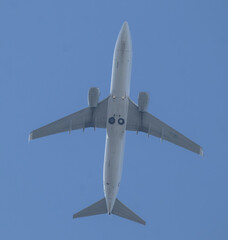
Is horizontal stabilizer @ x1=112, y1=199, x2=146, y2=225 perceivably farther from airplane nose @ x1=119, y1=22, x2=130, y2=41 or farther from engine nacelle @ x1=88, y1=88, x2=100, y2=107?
airplane nose @ x1=119, y1=22, x2=130, y2=41

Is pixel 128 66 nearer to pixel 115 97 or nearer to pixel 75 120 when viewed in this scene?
pixel 115 97

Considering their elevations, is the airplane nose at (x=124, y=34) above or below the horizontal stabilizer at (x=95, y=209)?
above

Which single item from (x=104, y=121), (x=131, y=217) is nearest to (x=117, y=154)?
(x=104, y=121)

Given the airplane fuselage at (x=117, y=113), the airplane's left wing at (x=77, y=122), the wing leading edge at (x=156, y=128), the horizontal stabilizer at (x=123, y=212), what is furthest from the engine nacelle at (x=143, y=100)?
the horizontal stabilizer at (x=123, y=212)

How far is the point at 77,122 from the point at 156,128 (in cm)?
1003

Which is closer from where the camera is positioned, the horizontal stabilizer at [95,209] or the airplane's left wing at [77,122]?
the horizontal stabilizer at [95,209]

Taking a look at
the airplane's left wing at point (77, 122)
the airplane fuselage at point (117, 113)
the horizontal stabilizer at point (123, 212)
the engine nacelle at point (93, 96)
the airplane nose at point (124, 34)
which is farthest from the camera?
the airplane's left wing at point (77, 122)

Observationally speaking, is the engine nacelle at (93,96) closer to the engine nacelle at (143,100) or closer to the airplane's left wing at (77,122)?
the airplane's left wing at (77,122)

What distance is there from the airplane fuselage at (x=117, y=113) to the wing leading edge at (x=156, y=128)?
3.51 metres

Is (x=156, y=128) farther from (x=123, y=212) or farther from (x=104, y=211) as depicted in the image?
(x=104, y=211)

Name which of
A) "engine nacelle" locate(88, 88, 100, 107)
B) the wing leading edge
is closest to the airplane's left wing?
"engine nacelle" locate(88, 88, 100, 107)

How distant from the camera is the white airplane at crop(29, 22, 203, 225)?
49219mm

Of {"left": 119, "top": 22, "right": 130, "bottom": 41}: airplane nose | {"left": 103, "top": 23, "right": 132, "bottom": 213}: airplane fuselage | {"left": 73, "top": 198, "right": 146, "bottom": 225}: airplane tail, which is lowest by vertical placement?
{"left": 73, "top": 198, "right": 146, "bottom": 225}: airplane tail

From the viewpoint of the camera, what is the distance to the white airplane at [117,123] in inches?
1938
